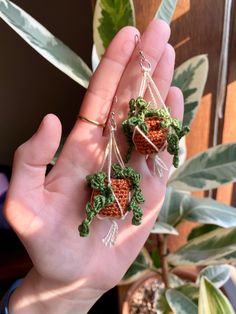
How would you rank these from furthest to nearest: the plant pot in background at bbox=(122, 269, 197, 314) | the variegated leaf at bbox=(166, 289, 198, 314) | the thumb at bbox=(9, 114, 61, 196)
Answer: the plant pot in background at bbox=(122, 269, 197, 314)
the variegated leaf at bbox=(166, 289, 198, 314)
the thumb at bbox=(9, 114, 61, 196)

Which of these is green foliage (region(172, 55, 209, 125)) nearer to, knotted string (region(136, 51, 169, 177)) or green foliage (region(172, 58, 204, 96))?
green foliage (region(172, 58, 204, 96))

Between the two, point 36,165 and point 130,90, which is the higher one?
point 130,90

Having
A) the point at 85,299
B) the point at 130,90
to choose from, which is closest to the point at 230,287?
the point at 85,299

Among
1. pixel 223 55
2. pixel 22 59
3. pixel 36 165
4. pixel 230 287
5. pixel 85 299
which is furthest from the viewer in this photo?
pixel 22 59

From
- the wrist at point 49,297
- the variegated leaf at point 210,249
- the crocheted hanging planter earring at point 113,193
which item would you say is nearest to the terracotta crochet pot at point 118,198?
the crocheted hanging planter earring at point 113,193

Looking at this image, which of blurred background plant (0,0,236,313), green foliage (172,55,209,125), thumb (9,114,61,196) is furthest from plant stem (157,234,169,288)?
thumb (9,114,61,196)

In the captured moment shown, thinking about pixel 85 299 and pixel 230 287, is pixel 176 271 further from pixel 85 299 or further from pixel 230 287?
pixel 85 299

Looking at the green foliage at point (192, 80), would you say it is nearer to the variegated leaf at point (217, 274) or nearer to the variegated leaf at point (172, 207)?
the variegated leaf at point (172, 207)
